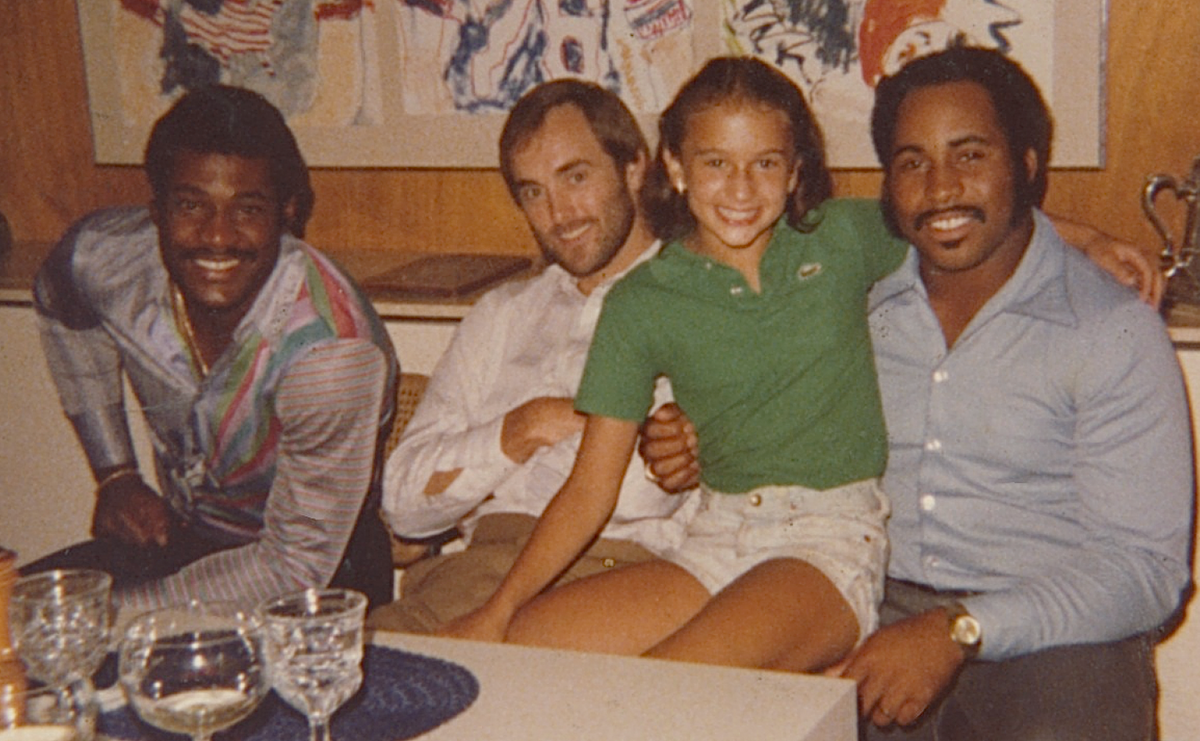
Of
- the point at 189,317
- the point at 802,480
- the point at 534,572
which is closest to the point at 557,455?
the point at 534,572

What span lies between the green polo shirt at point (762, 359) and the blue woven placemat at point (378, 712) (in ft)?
2.13

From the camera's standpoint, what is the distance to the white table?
1.31 metres

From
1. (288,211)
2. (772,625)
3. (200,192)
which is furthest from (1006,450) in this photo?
(200,192)

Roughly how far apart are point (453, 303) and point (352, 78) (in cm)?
77

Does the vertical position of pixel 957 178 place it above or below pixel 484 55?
below

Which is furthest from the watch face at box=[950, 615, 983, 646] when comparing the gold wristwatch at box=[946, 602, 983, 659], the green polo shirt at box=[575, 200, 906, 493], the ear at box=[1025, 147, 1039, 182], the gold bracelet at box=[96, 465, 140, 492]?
the gold bracelet at box=[96, 465, 140, 492]

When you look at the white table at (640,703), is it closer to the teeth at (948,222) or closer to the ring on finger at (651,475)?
the ring on finger at (651,475)

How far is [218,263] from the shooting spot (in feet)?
7.68

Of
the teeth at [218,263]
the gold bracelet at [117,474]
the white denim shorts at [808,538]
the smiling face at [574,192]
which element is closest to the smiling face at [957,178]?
the white denim shorts at [808,538]

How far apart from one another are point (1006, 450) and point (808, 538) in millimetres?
333

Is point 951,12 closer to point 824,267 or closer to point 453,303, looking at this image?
point 824,267

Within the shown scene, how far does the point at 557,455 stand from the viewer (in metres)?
2.29

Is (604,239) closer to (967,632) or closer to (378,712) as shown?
(967,632)

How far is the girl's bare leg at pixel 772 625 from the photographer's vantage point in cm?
180
